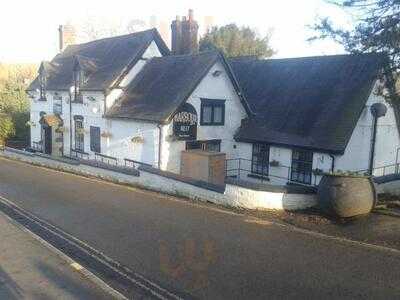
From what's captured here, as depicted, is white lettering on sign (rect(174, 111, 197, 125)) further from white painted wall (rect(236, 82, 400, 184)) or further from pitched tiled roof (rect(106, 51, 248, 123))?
white painted wall (rect(236, 82, 400, 184))

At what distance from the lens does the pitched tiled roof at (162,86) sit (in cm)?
2303

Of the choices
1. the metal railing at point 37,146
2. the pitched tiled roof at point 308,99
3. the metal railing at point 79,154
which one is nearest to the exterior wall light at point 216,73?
the pitched tiled roof at point 308,99

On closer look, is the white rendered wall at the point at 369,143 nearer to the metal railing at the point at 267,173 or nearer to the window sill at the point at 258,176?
the metal railing at the point at 267,173

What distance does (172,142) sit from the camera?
74.4ft

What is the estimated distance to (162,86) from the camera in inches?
992

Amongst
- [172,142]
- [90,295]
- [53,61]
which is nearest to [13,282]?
[90,295]

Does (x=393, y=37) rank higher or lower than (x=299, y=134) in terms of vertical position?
higher

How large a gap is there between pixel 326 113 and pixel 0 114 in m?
31.0

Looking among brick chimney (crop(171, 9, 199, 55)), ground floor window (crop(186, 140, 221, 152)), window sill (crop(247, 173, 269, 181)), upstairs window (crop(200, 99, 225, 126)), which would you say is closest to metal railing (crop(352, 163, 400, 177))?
window sill (crop(247, 173, 269, 181))

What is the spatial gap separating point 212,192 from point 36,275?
7769 millimetres

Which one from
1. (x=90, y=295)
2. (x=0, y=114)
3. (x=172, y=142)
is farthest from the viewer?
(x=0, y=114)

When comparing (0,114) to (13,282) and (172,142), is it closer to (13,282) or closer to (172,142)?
(172,142)

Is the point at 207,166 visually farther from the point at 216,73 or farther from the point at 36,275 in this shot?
the point at 36,275

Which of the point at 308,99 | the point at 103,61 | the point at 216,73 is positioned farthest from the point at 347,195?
the point at 103,61
